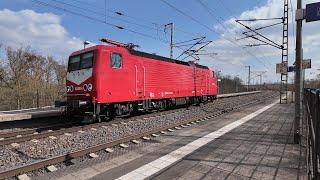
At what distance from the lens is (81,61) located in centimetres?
1537

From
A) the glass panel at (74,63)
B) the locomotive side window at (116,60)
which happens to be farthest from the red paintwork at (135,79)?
the glass panel at (74,63)

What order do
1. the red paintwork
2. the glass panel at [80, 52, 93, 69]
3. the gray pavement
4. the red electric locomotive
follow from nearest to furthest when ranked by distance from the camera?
the gray pavement < the red electric locomotive < the red paintwork < the glass panel at [80, 52, 93, 69]

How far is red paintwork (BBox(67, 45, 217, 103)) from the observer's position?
1455cm

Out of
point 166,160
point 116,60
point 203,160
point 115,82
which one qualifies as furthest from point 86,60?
point 203,160

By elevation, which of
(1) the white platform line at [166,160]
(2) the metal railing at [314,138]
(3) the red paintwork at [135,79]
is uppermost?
(3) the red paintwork at [135,79]

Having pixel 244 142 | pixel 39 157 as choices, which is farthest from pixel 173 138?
pixel 39 157

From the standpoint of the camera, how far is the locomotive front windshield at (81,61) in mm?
14883

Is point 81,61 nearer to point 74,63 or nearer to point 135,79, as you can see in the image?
point 74,63

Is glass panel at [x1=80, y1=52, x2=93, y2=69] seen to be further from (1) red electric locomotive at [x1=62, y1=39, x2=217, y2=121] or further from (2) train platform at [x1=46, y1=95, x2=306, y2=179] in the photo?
(2) train platform at [x1=46, y1=95, x2=306, y2=179]

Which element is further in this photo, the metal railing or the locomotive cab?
the locomotive cab

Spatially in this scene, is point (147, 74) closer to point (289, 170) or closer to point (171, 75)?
point (171, 75)

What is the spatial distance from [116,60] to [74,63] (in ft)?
6.74

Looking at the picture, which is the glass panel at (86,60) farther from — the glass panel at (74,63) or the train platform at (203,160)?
the train platform at (203,160)

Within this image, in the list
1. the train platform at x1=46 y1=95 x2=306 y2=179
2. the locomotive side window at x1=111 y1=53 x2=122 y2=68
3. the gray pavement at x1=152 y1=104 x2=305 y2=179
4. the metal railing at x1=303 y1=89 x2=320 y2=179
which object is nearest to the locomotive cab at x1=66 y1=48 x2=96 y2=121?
the locomotive side window at x1=111 y1=53 x2=122 y2=68
